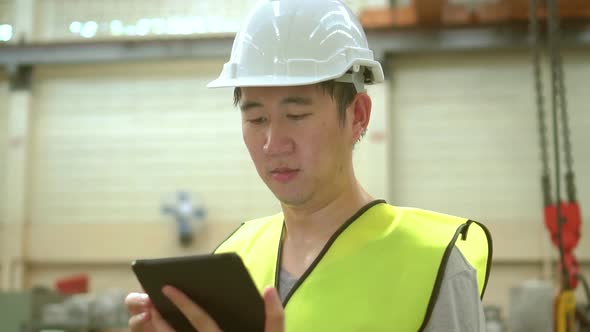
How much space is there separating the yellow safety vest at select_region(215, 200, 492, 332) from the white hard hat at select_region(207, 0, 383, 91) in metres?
0.34

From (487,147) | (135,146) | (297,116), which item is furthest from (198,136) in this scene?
(297,116)

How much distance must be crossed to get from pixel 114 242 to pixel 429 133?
355 centimetres

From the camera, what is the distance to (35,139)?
324 inches

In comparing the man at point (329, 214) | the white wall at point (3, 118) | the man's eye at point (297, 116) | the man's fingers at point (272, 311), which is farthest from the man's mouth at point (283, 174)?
the white wall at point (3, 118)

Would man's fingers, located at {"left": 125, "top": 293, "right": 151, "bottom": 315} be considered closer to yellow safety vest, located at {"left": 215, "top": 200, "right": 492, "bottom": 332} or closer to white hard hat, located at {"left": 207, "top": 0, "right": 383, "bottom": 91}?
yellow safety vest, located at {"left": 215, "top": 200, "right": 492, "bottom": 332}

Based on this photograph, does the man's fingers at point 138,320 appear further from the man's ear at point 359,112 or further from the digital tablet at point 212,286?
the man's ear at point 359,112

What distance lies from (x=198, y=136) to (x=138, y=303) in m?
6.49

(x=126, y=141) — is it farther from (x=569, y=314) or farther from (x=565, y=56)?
(x=569, y=314)

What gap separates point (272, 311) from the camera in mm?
1271

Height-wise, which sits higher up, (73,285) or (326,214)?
(326,214)

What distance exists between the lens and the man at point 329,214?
1472 mm

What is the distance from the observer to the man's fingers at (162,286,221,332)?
1.30 meters

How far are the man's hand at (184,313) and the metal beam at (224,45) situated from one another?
6074 mm

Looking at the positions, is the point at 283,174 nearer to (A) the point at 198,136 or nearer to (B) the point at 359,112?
(B) the point at 359,112
